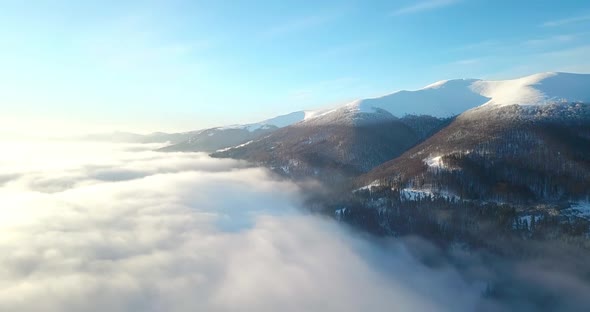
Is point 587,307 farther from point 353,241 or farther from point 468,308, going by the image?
point 353,241

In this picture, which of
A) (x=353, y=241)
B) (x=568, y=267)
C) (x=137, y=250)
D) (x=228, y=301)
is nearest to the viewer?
(x=228, y=301)

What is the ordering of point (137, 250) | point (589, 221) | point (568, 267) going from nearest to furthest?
1. point (568, 267)
2. point (589, 221)
3. point (137, 250)

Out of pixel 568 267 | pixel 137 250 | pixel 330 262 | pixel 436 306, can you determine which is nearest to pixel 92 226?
pixel 137 250

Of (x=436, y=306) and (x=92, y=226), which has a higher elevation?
(x=92, y=226)

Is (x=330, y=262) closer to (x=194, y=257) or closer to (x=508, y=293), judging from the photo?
(x=194, y=257)

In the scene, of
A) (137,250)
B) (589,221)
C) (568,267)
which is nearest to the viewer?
(568,267)

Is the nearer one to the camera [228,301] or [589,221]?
[228,301]

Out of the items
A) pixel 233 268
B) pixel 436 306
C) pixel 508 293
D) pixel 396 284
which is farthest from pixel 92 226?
pixel 508 293

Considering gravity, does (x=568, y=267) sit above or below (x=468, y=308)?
above

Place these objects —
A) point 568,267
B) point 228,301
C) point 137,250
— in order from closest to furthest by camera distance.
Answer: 1. point 228,301
2. point 568,267
3. point 137,250

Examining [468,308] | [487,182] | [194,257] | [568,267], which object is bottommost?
[468,308]
